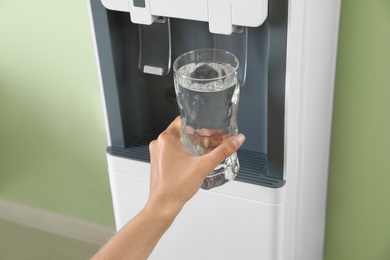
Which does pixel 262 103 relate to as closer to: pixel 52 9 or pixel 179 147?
pixel 179 147

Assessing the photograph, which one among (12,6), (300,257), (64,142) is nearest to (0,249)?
→ (64,142)

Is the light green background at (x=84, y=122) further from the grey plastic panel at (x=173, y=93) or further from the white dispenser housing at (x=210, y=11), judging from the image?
the white dispenser housing at (x=210, y=11)

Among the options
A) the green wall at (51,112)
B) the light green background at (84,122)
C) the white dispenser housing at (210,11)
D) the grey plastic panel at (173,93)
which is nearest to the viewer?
the white dispenser housing at (210,11)

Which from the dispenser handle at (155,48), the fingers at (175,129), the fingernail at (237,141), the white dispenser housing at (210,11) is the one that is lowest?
the fingers at (175,129)

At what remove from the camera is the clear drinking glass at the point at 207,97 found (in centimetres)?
115

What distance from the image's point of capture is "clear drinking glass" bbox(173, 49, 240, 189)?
45.4 inches

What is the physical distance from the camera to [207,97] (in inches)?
45.4

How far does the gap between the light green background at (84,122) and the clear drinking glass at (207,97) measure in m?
0.34

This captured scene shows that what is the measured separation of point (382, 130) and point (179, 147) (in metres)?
0.54

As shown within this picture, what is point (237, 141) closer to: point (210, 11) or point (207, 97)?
point (207, 97)

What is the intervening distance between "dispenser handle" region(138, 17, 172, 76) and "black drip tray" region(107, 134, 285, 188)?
18cm

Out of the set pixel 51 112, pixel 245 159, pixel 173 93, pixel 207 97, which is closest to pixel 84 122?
pixel 51 112

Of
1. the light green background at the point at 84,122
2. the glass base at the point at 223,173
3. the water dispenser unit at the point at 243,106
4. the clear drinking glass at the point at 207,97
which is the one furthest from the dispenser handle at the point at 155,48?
the light green background at the point at 84,122

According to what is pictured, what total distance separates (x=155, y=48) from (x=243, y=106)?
0.71 ft
